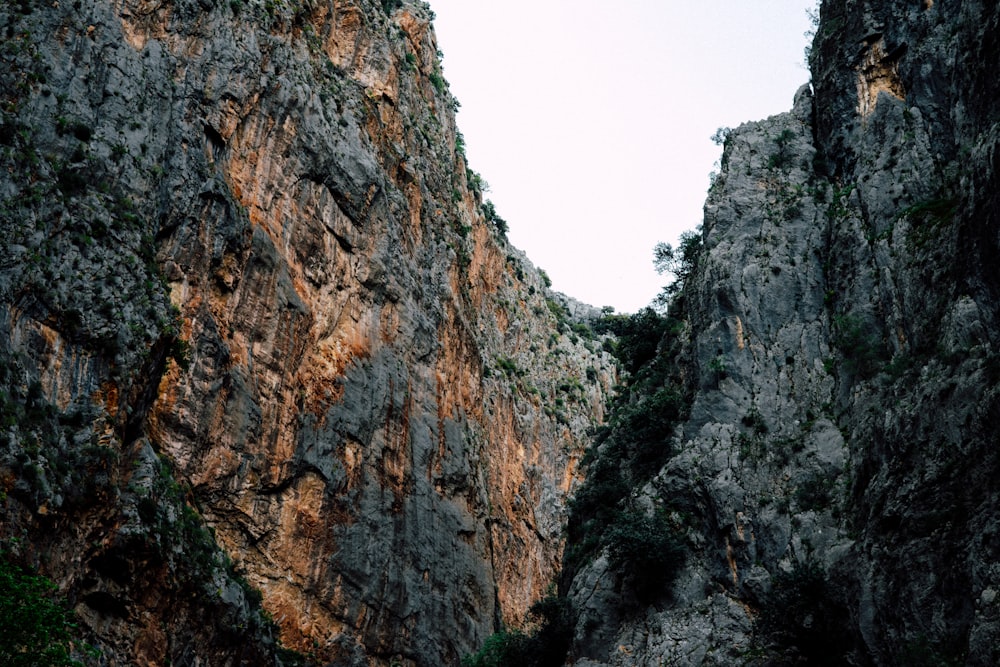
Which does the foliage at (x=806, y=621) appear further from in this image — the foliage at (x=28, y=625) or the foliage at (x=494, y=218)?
the foliage at (x=494, y=218)

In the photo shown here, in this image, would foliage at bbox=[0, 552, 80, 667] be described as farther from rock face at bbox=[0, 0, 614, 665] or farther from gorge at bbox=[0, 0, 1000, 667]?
gorge at bbox=[0, 0, 1000, 667]

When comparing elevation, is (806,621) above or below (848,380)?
below

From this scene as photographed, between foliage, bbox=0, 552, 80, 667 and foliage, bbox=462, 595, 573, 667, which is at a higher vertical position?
foliage, bbox=462, 595, 573, 667

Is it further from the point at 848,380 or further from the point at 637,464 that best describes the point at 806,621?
the point at 637,464

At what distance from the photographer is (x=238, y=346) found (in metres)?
37.7

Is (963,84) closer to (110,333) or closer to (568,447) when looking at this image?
(110,333)

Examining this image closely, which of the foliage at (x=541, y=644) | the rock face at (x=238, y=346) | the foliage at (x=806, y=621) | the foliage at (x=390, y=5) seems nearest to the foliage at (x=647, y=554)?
the foliage at (x=541, y=644)

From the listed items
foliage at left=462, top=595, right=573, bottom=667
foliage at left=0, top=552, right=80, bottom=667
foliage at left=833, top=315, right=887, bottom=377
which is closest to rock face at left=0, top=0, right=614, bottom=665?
foliage at left=0, top=552, right=80, bottom=667

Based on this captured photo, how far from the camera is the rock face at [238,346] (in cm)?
2914

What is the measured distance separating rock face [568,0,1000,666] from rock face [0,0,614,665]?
9.68 meters

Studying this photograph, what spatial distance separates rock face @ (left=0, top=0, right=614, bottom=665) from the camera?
29.1 meters

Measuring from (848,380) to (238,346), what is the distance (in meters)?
22.9

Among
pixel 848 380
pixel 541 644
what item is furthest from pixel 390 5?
pixel 541 644

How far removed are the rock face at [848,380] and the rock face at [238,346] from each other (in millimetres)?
9678
